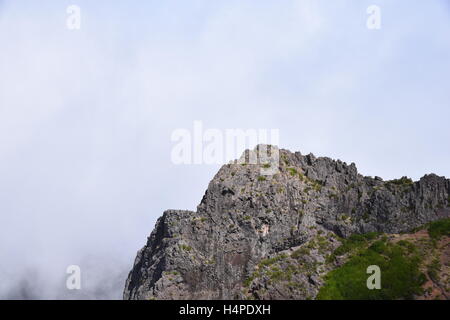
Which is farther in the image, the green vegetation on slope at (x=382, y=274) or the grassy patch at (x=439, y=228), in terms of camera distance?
the grassy patch at (x=439, y=228)

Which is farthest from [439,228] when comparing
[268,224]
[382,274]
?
[268,224]

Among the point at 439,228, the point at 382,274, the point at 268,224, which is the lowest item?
the point at 382,274

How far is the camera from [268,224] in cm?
12769

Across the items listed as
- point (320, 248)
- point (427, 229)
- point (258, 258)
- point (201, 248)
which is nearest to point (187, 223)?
point (201, 248)

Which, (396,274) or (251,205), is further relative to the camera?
(251,205)

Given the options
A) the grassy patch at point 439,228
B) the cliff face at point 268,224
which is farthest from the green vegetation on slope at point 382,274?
the grassy patch at point 439,228

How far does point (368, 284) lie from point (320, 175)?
25.1m

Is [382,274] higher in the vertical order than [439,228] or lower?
lower

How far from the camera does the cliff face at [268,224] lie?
393 ft

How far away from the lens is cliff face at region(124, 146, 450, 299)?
120 m

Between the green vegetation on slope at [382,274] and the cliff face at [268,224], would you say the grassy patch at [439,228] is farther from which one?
the green vegetation on slope at [382,274]

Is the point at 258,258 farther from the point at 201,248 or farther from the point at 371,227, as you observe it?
the point at 371,227

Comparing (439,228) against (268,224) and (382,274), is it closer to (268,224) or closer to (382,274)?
(382,274)

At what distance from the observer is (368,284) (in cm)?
11962
